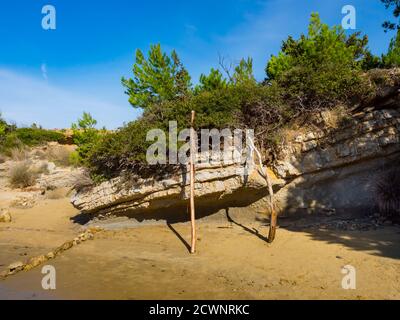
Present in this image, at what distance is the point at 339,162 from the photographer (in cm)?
917

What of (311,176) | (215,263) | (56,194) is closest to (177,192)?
(215,263)

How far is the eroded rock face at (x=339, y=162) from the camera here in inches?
359

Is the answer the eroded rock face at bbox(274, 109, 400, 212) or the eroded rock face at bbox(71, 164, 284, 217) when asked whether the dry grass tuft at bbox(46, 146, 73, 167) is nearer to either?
the eroded rock face at bbox(71, 164, 284, 217)

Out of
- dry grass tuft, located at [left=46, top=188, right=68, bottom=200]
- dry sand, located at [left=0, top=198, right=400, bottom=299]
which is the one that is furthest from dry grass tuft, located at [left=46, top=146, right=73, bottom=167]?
dry sand, located at [left=0, top=198, right=400, bottom=299]

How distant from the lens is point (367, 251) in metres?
6.41

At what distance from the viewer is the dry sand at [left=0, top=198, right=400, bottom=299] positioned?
5.31 metres

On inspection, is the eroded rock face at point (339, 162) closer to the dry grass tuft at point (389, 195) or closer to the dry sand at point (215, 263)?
the dry grass tuft at point (389, 195)

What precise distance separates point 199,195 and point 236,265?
2.83 meters

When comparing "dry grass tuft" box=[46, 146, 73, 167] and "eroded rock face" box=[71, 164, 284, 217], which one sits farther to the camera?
→ "dry grass tuft" box=[46, 146, 73, 167]

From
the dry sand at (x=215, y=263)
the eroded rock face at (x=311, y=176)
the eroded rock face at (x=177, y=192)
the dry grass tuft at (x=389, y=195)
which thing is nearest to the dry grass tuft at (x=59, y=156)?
the eroded rock face at (x=177, y=192)

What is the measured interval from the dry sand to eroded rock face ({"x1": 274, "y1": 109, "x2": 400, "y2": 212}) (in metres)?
1.42

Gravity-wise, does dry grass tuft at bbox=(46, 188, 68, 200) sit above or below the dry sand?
above

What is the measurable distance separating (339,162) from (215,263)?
180 inches
